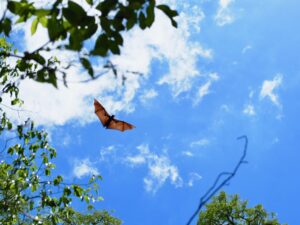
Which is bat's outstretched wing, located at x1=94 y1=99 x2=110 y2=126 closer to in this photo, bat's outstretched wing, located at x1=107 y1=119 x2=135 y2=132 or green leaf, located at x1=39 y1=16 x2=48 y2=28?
bat's outstretched wing, located at x1=107 y1=119 x2=135 y2=132

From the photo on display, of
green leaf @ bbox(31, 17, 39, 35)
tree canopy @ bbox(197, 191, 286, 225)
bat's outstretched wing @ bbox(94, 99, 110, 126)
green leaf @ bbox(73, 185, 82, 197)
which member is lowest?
green leaf @ bbox(31, 17, 39, 35)

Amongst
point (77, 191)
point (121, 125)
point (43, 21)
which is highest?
point (121, 125)

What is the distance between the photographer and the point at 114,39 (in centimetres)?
254

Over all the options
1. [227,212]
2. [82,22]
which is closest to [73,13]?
[82,22]

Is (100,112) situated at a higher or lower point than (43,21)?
higher

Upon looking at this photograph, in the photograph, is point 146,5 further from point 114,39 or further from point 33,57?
point 33,57

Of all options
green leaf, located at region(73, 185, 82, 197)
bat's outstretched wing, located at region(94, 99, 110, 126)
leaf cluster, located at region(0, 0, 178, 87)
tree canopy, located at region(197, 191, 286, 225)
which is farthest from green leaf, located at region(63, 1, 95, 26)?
tree canopy, located at region(197, 191, 286, 225)

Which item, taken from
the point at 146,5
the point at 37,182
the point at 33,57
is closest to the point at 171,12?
the point at 146,5

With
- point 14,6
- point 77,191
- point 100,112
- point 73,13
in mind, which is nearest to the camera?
point 73,13

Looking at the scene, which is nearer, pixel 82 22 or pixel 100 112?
pixel 82 22

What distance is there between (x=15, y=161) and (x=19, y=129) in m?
0.66

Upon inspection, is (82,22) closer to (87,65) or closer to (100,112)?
(87,65)

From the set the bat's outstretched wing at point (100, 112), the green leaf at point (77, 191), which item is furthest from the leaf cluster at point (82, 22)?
the bat's outstretched wing at point (100, 112)

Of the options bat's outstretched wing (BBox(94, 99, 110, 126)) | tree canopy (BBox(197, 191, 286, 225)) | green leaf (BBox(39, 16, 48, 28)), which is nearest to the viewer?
green leaf (BBox(39, 16, 48, 28))
